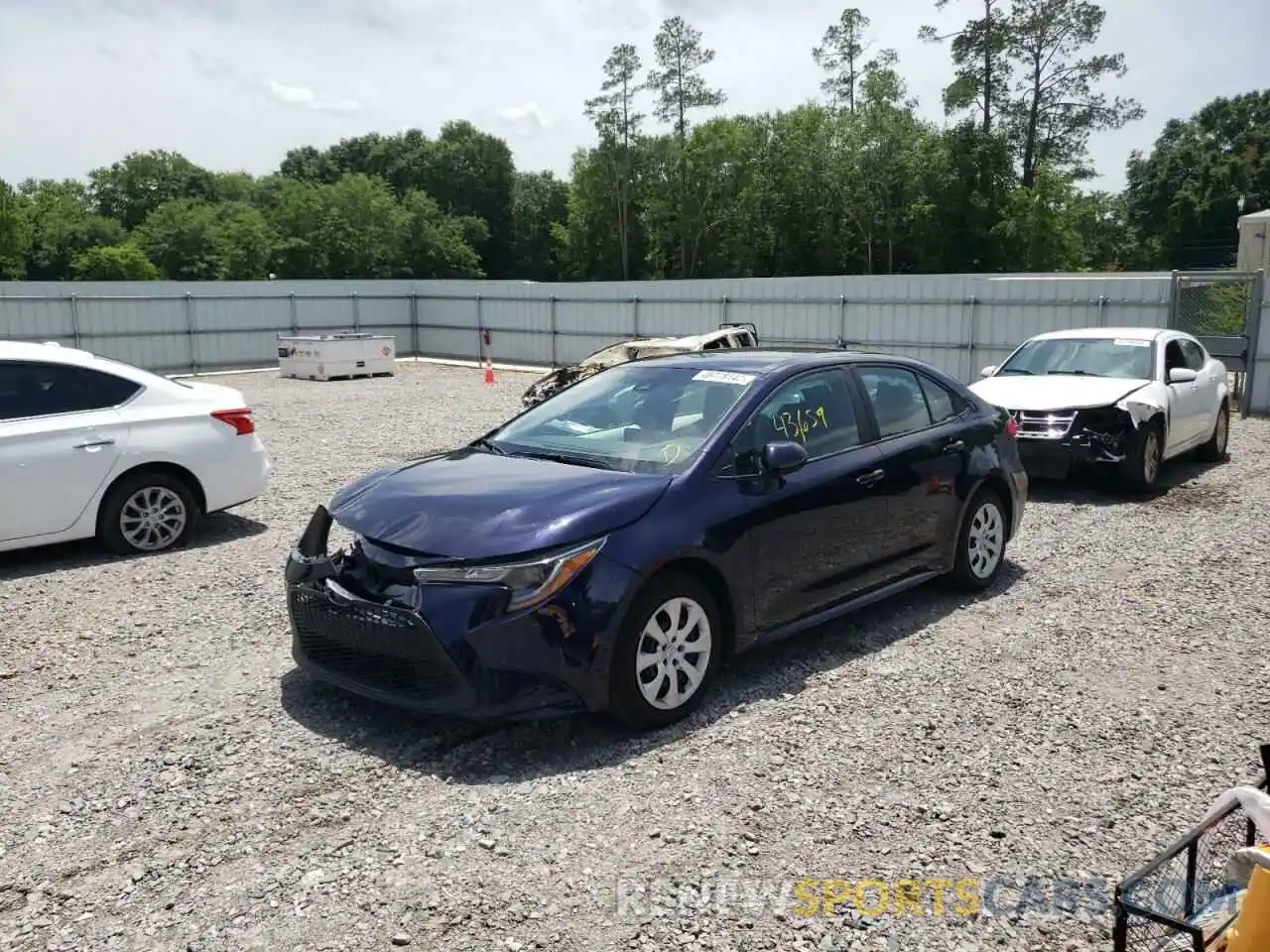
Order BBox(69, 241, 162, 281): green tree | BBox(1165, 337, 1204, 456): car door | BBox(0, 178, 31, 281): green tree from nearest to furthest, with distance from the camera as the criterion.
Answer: BBox(1165, 337, 1204, 456): car door, BBox(0, 178, 31, 281): green tree, BBox(69, 241, 162, 281): green tree

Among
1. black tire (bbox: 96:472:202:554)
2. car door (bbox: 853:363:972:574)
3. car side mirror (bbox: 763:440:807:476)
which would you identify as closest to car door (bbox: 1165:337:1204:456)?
car door (bbox: 853:363:972:574)

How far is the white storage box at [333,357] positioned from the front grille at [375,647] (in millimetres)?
21212

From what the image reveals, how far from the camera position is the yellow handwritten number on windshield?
17.9ft

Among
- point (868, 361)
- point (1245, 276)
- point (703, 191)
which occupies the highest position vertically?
point (703, 191)

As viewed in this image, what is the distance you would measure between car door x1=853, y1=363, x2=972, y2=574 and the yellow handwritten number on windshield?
0.46 metres

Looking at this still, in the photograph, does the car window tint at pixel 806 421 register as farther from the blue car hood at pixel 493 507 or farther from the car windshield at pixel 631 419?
the blue car hood at pixel 493 507

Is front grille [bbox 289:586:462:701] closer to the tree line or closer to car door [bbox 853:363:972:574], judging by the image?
car door [bbox 853:363:972:574]

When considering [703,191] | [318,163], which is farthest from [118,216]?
[703,191]

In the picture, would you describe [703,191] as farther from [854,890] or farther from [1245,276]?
[854,890]

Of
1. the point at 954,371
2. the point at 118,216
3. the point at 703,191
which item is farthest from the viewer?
the point at 118,216

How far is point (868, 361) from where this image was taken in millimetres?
6199

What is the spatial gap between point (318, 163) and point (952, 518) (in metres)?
90.1

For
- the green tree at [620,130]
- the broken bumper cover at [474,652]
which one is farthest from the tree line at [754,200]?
the broken bumper cover at [474,652]

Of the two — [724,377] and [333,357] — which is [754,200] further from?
[724,377]
